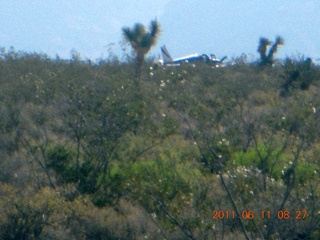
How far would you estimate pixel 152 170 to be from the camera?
1174 centimetres

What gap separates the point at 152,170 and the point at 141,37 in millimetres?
17900

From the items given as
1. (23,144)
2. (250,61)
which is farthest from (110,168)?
(250,61)

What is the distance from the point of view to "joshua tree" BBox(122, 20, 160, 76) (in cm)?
2916

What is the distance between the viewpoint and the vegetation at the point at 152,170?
355 inches

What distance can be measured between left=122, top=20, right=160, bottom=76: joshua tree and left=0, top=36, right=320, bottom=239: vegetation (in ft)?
25.8

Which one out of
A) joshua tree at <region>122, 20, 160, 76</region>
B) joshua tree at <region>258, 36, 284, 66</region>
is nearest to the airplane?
joshua tree at <region>258, 36, 284, 66</region>

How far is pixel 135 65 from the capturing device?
29703 mm

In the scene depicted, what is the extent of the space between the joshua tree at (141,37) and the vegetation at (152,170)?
7.86 m

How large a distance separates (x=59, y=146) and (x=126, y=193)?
197cm
